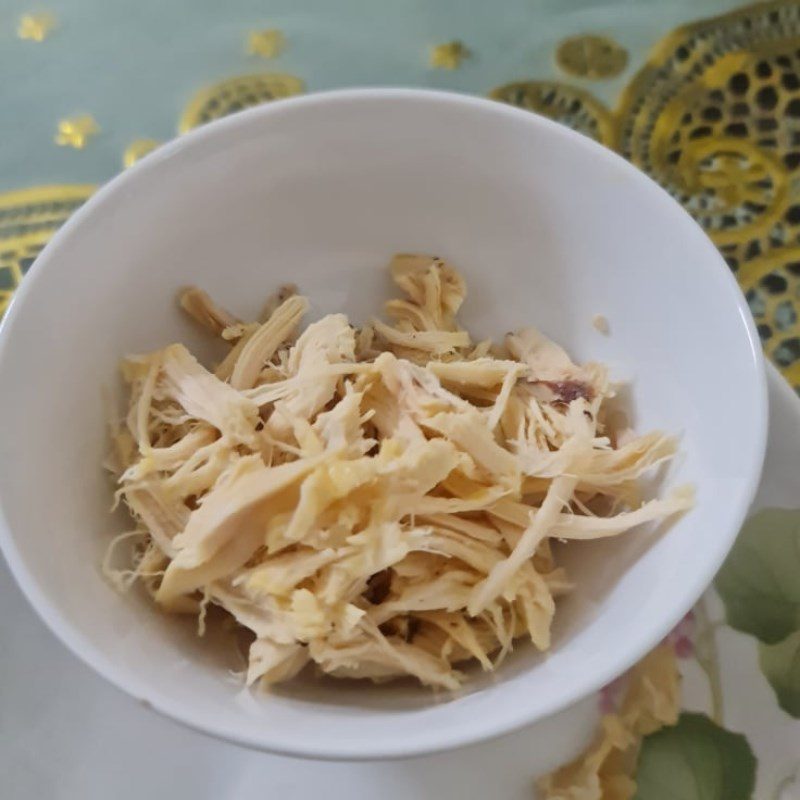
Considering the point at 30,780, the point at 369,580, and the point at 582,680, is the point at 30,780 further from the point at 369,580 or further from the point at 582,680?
the point at 582,680

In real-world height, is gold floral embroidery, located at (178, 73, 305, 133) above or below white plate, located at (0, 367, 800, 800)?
above

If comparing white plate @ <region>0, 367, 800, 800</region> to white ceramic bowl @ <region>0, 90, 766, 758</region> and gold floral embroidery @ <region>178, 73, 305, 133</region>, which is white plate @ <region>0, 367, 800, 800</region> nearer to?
white ceramic bowl @ <region>0, 90, 766, 758</region>

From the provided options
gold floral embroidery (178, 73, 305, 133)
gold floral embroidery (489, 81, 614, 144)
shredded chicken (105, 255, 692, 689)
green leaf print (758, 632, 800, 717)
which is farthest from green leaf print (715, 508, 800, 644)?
gold floral embroidery (178, 73, 305, 133)

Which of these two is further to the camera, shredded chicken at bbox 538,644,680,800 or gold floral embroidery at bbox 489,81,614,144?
gold floral embroidery at bbox 489,81,614,144

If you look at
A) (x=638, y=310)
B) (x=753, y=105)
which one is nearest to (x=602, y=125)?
(x=753, y=105)

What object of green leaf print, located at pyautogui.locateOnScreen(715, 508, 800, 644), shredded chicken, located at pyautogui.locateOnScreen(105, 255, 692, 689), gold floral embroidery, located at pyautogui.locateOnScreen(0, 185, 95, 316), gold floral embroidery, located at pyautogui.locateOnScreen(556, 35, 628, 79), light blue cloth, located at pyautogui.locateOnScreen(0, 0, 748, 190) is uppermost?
light blue cloth, located at pyautogui.locateOnScreen(0, 0, 748, 190)

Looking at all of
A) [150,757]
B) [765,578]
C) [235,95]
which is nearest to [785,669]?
[765,578]

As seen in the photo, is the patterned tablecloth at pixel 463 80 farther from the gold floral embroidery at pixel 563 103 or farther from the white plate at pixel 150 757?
the white plate at pixel 150 757
